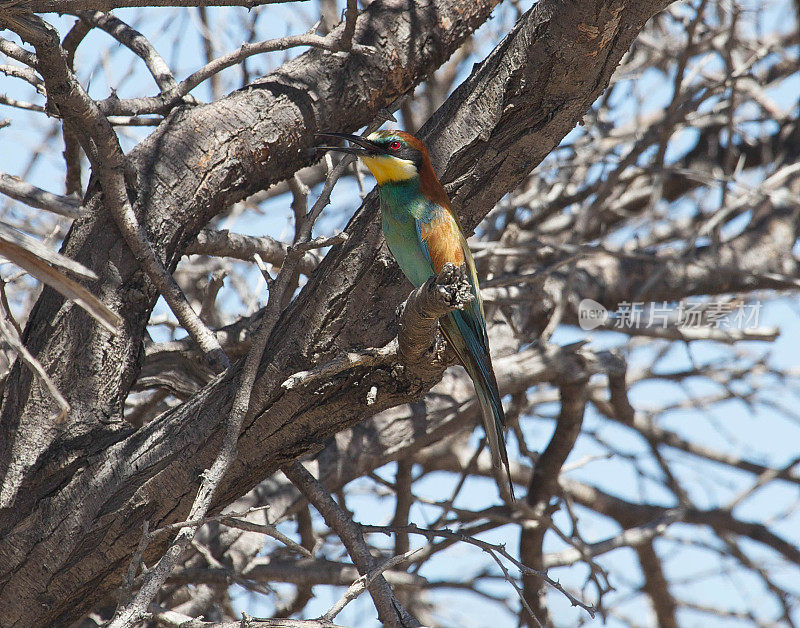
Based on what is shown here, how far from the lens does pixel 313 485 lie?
8.29 feet

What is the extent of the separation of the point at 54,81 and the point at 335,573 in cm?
198

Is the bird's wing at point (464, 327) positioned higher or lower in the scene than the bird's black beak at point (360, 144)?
lower

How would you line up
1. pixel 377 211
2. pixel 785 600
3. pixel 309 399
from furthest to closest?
1. pixel 785 600
2. pixel 377 211
3. pixel 309 399

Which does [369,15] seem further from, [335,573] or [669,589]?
[669,589]

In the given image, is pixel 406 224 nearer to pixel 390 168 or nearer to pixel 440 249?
pixel 440 249

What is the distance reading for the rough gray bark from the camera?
2.18m

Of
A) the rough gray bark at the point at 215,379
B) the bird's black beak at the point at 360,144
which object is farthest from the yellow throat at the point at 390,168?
the rough gray bark at the point at 215,379

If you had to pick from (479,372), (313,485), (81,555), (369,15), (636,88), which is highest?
(636,88)

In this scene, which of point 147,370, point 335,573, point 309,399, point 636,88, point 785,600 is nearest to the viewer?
point 309,399

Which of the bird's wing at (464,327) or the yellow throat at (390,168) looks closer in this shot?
the bird's wing at (464,327)

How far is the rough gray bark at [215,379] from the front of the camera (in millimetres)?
2176

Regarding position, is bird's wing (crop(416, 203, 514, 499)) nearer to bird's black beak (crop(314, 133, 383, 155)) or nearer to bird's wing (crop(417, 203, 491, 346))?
bird's wing (crop(417, 203, 491, 346))

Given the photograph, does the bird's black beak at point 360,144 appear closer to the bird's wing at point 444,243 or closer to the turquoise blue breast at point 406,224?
the turquoise blue breast at point 406,224

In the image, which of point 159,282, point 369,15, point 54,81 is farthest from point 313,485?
point 369,15
